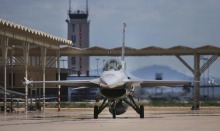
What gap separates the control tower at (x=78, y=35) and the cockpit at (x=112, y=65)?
112355 millimetres

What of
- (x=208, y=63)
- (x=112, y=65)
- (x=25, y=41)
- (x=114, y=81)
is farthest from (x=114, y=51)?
(x=114, y=81)

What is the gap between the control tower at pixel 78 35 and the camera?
472 ft

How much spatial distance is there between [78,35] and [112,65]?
12756cm

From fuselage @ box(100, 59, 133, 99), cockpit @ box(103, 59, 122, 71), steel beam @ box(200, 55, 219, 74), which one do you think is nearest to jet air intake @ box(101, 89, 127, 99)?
fuselage @ box(100, 59, 133, 99)

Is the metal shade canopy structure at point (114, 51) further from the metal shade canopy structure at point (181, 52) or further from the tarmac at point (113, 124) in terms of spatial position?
the tarmac at point (113, 124)

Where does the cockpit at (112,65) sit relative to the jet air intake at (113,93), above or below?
above

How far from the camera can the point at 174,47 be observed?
50.9 meters

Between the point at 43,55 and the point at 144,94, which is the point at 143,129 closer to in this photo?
the point at 144,94

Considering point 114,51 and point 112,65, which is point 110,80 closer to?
point 112,65

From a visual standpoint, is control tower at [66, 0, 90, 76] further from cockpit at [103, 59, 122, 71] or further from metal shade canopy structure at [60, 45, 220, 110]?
cockpit at [103, 59, 122, 71]

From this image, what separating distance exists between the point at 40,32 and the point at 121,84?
1727 centimetres

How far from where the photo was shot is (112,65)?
27875 mm

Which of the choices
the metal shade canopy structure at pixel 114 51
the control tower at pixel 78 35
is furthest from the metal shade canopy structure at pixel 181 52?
the control tower at pixel 78 35

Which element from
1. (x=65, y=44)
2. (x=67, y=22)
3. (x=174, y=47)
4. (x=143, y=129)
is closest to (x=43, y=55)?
(x=65, y=44)
